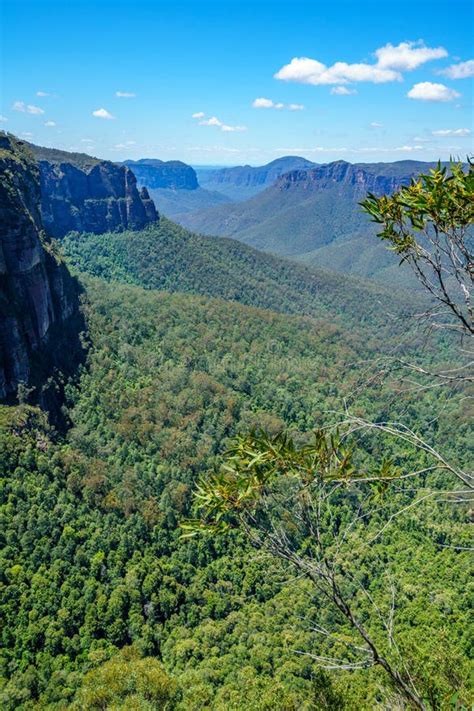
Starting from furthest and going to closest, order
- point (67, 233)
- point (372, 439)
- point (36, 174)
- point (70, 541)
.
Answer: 1. point (67, 233)
2. point (36, 174)
3. point (372, 439)
4. point (70, 541)

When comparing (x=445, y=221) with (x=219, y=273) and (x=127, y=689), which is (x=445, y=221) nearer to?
(x=127, y=689)

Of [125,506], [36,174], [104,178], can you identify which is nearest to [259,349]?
[125,506]

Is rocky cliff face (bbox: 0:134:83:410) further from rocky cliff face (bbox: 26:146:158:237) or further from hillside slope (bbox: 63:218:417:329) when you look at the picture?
rocky cliff face (bbox: 26:146:158:237)

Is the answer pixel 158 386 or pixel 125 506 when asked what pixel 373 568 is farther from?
pixel 158 386

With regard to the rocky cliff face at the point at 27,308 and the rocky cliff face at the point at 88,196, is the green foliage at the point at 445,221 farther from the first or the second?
the rocky cliff face at the point at 88,196

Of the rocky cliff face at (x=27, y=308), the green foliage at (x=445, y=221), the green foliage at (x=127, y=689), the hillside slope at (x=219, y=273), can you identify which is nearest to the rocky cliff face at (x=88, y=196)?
the hillside slope at (x=219, y=273)

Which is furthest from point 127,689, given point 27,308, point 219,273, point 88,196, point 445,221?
point 88,196
